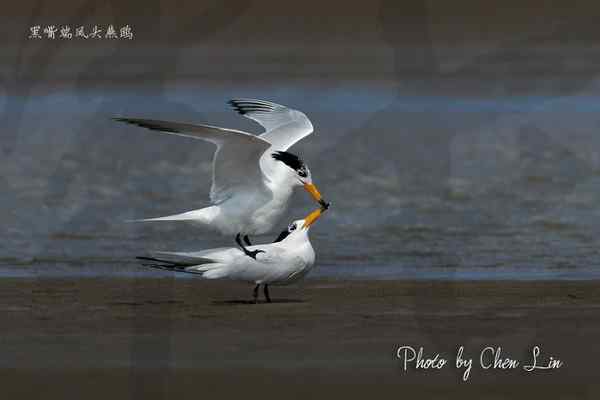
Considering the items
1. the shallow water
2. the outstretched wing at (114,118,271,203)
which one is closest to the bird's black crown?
the outstretched wing at (114,118,271,203)

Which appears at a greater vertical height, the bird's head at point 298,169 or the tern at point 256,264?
the bird's head at point 298,169

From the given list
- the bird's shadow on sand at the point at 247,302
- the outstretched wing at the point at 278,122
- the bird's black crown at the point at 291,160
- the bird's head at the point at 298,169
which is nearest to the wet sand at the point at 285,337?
the bird's shadow on sand at the point at 247,302

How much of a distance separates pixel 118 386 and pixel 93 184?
23.2 feet

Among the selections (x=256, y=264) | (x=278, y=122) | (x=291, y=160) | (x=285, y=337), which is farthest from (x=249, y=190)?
(x=285, y=337)

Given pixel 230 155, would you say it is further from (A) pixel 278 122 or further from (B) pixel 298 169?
(A) pixel 278 122

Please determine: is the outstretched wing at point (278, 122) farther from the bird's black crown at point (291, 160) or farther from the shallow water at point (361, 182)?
the shallow water at point (361, 182)

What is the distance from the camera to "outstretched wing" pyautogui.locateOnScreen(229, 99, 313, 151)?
12.0 metres

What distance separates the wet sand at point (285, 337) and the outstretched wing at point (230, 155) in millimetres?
730

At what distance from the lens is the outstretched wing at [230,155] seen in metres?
10.2

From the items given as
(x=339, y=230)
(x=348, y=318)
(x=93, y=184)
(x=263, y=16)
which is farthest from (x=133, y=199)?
(x=263, y=16)

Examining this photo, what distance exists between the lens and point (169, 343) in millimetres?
8914

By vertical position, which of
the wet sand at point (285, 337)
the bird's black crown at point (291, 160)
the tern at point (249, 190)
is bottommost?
the wet sand at point (285, 337)

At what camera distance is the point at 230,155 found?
10.8 metres

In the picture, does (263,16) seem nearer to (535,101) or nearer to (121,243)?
(535,101)
